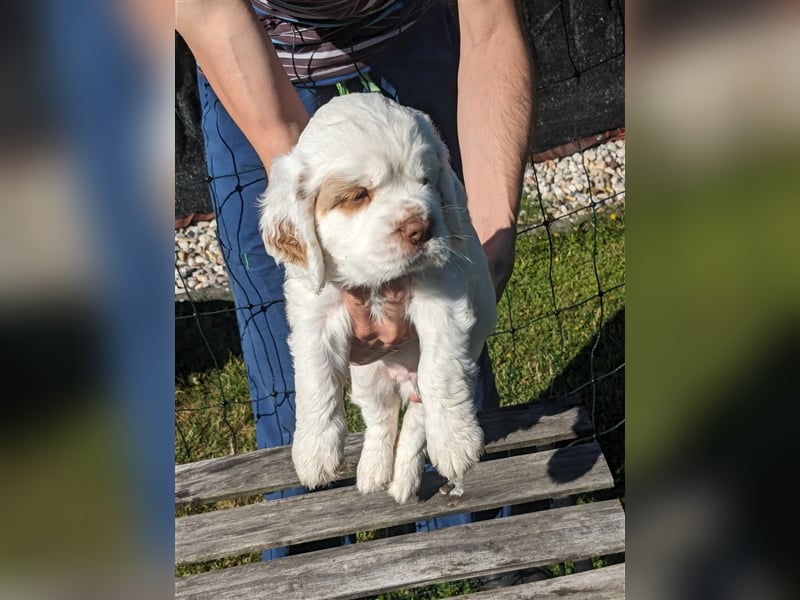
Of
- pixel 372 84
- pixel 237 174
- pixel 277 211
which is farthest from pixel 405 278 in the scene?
pixel 237 174

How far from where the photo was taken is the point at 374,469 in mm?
1913

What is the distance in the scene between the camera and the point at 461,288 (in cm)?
159

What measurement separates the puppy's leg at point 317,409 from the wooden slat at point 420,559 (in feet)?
1.17

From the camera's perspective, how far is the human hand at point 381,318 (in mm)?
1620

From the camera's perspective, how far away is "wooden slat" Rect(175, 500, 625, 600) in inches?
71.8

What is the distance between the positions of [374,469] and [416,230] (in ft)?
2.55

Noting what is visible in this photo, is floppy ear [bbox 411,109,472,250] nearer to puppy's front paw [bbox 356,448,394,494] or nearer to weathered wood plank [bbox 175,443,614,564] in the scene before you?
puppy's front paw [bbox 356,448,394,494]

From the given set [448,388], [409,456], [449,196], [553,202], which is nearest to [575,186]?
A: [553,202]

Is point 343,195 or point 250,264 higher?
point 343,195

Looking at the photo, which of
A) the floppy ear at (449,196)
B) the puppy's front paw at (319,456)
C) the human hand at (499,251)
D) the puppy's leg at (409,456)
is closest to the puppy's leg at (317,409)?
the puppy's front paw at (319,456)

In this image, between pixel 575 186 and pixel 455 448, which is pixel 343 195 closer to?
pixel 455 448

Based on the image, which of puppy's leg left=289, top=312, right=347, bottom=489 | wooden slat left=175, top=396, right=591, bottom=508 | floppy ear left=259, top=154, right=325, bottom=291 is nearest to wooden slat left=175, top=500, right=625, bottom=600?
wooden slat left=175, top=396, right=591, bottom=508

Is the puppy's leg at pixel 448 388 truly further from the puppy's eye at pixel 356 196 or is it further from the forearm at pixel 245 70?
the forearm at pixel 245 70
